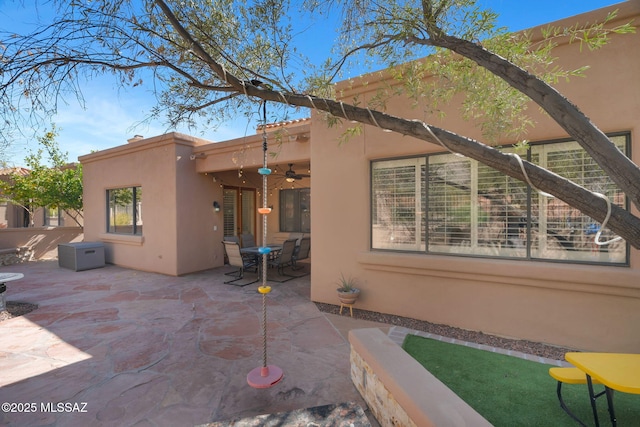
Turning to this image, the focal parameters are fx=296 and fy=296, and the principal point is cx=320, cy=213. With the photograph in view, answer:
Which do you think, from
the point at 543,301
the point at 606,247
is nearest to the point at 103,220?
the point at 543,301

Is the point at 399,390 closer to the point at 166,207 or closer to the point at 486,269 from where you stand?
the point at 486,269

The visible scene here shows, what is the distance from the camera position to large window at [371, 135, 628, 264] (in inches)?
157

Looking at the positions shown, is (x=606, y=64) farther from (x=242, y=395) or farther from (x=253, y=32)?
(x=242, y=395)

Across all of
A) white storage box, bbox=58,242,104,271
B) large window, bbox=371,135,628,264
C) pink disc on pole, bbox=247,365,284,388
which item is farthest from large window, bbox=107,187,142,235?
pink disc on pole, bbox=247,365,284,388

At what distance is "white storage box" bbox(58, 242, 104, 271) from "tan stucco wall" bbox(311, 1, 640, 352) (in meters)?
8.12

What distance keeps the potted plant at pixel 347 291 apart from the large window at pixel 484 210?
2.89ft

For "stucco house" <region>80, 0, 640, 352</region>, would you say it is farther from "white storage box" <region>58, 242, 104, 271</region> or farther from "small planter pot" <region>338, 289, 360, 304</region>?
"white storage box" <region>58, 242, 104, 271</region>

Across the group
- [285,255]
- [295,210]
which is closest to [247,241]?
[295,210]

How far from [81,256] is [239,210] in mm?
5033

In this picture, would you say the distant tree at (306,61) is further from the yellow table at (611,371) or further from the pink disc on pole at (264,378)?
the pink disc on pole at (264,378)

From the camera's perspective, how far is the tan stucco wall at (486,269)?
372 centimetres

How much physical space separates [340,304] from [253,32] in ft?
15.5

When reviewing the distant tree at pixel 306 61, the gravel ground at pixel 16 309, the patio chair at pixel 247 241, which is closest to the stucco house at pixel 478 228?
the distant tree at pixel 306 61

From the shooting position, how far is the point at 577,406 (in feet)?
9.26
